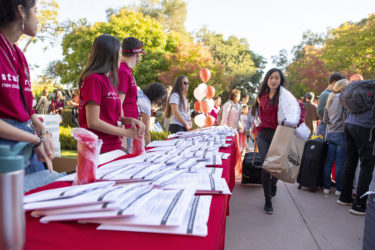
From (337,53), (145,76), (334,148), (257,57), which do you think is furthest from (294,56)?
(334,148)

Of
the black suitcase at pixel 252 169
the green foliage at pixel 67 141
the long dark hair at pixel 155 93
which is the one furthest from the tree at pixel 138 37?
the long dark hair at pixel 155 93

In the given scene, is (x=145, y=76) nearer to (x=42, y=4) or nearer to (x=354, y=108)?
(x=42, y=4)

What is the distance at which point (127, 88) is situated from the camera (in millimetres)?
2457

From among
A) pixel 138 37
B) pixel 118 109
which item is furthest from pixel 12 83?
pixel 138 37

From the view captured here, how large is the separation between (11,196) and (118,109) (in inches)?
54.5

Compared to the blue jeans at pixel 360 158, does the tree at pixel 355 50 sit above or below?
above

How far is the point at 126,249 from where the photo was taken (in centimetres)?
63

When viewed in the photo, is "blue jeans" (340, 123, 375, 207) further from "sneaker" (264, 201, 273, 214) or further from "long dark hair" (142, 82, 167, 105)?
"long dark hair" (142, 82, 167, 105)

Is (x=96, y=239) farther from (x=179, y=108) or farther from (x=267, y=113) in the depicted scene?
(x=179, y=108)

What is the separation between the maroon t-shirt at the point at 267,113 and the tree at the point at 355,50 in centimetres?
1573

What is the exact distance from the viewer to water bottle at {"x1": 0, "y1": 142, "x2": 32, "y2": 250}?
19.6 inches

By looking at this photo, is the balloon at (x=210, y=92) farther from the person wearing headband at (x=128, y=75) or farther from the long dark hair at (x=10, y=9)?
the long dark hair at (x=10, y=9)

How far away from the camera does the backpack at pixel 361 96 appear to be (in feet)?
10.8

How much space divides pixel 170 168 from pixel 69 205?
0.67m
